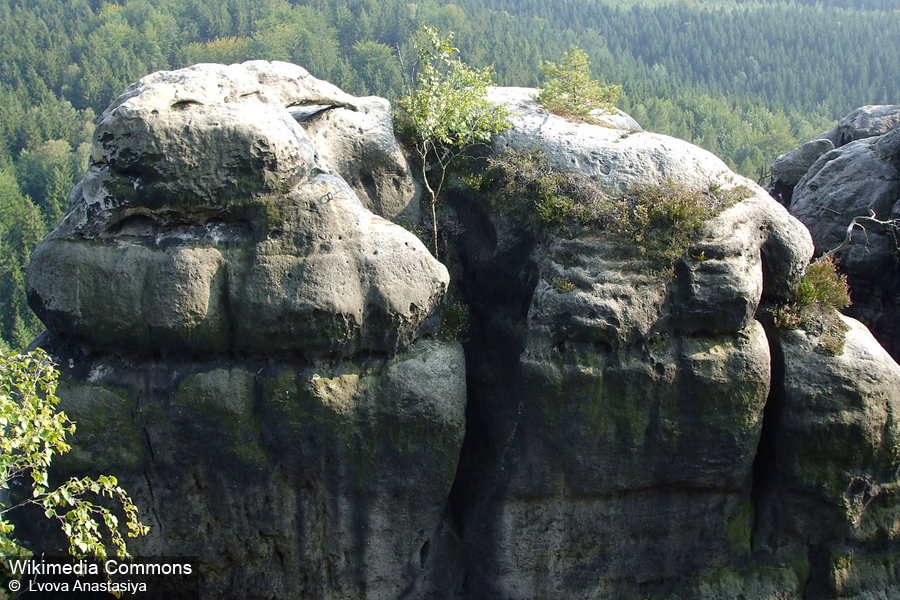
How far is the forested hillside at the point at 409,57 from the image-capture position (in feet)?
273

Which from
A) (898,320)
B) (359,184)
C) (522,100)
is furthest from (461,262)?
(898,320)

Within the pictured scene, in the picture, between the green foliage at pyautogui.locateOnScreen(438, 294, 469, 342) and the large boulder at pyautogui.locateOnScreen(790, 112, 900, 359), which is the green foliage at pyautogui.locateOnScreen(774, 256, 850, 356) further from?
the green foliage at pyautogui.locateOnScreen(438, 294, 469, 342)

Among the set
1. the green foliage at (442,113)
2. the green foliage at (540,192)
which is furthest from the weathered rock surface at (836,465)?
the green foliage at (442,113)

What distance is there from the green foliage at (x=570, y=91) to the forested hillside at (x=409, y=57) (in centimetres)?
4957

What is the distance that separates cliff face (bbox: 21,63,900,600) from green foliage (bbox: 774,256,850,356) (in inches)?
7.3

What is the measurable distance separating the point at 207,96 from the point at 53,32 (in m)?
101

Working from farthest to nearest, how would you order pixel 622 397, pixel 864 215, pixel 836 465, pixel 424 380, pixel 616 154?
pixel 864 215 → pixel 616 154 → pixel 836 465 → pixel 622 397 → pixel 424 380

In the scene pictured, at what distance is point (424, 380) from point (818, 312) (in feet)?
21.0

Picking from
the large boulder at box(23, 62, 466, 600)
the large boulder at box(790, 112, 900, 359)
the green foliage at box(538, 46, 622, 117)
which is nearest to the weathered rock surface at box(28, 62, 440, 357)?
the large boulder at box(23, 62, 466, 600)

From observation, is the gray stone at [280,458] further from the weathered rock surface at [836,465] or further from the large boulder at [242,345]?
the weathered rock surface at [836,465]

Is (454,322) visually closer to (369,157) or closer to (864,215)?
(369,157)

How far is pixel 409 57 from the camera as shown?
96.2 meters

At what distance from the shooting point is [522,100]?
16.5m

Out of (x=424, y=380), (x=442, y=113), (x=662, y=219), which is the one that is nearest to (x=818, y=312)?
(x=662, y=219)
